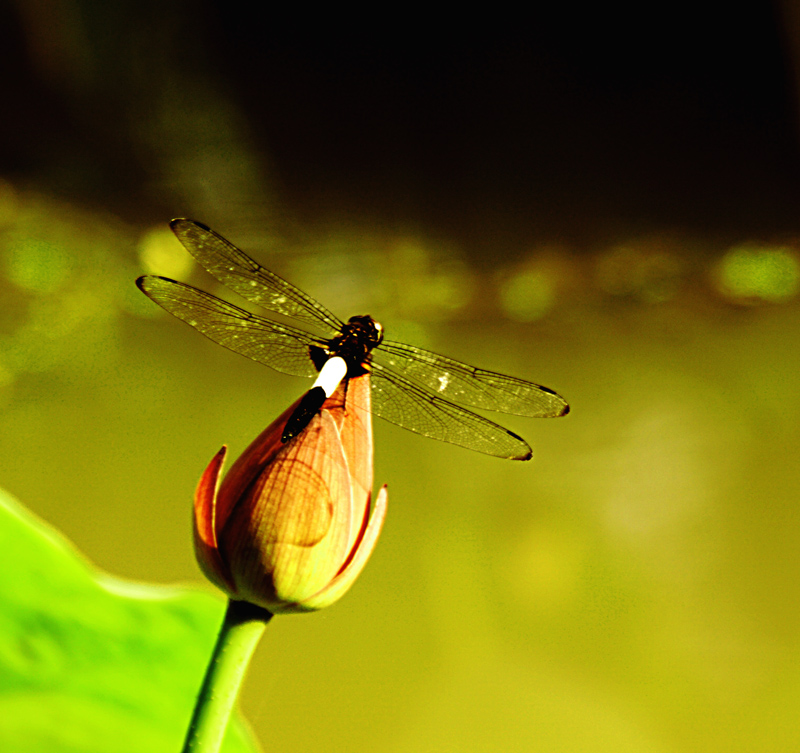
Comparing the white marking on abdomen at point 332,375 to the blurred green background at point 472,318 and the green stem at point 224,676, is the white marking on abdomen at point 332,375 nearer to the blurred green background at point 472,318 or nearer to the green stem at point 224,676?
the green stem at point 224,676

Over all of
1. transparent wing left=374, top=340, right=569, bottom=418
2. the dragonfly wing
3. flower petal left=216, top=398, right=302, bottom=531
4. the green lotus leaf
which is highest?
transparent wing left=374, top=340, right=569, bottom=418

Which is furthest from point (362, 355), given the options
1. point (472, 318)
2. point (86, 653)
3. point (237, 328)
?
point (472, 318)

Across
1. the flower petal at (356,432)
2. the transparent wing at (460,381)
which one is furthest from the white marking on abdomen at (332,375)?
the transparent wing at (460,381)

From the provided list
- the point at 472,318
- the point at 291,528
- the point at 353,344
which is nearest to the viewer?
the point at 291,528

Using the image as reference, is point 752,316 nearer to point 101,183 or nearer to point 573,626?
point 573,626

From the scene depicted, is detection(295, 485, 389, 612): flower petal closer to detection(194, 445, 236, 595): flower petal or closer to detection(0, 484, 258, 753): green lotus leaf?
detection(194, 445, 236, 595): flower petal

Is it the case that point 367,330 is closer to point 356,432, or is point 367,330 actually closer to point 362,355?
point 362,355

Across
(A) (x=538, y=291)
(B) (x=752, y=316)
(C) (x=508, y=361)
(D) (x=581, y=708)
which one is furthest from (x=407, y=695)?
(B) (x=752, y=316)

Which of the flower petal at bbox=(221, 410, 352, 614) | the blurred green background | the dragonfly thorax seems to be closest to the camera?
the flower petal at bbox=(221, 410, 352, 614)

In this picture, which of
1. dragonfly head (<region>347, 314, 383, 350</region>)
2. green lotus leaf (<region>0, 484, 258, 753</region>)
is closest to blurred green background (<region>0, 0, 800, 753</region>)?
green lotus leaf (<region>0, 484, 258, 753</region>)
